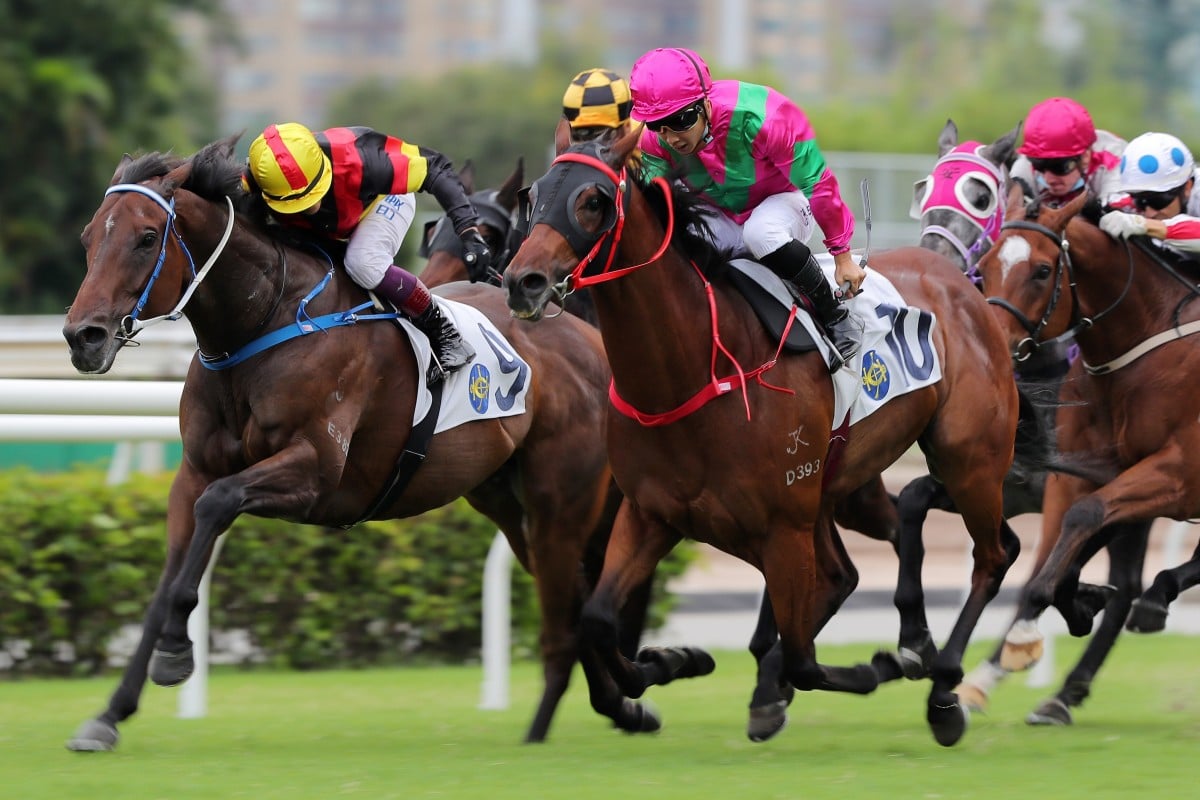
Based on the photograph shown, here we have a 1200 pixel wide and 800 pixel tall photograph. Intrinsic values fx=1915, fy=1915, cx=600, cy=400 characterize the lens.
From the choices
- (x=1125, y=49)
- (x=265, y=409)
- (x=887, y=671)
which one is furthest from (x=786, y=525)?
(x=1125, y=49)

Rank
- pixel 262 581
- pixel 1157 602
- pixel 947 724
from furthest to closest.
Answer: pixel 262 581 → pixel 1157 602 → pixel 947 724

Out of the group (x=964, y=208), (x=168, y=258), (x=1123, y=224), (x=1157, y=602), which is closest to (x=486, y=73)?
(x=964, y=208)

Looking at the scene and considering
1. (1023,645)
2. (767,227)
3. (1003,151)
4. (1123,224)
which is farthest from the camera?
(1003,151)

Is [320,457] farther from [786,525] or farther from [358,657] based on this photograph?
[358,657]

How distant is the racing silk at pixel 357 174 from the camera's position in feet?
19.1

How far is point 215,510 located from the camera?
5277 millimetres

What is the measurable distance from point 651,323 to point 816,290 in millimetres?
611

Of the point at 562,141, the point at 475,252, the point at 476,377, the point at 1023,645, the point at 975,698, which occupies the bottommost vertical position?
the point at 975,698

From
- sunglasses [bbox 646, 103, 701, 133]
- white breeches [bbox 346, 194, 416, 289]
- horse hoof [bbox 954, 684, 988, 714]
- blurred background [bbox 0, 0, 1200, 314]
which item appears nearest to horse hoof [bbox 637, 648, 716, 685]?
horse hoof [bbox 954, 684, 988, 714]

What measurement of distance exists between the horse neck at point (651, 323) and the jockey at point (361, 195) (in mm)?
918

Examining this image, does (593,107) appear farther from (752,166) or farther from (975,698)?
(975,698)

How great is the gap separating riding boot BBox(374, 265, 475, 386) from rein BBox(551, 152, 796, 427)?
0.82 m

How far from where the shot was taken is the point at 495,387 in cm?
626

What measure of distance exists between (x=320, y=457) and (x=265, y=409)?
0.21m
